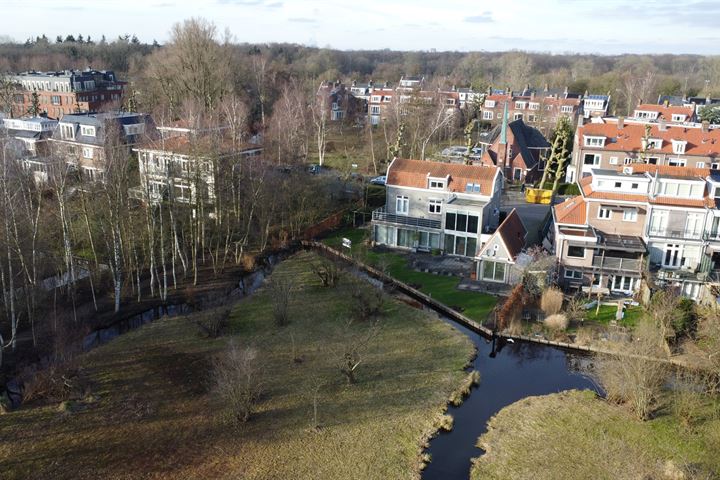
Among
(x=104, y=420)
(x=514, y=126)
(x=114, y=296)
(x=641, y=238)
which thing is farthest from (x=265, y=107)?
(x=104, y=420)

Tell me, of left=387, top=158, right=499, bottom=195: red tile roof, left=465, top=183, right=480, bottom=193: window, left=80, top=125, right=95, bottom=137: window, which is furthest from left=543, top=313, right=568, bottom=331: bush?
left=80, top=125, right=95, bottom=137: window

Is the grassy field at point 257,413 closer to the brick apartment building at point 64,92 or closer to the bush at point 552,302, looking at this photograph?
the bush at point 552,302

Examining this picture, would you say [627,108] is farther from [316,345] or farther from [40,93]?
[40,93]

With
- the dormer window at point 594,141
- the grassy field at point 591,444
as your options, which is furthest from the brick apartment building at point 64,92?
the grassy field at point 591,444

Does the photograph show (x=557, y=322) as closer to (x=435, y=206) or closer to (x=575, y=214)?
(x=575, y=214)

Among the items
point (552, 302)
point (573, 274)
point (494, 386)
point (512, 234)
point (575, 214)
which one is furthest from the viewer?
point (512, 234)

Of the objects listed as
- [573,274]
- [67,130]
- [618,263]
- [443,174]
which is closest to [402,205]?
[443,174]
